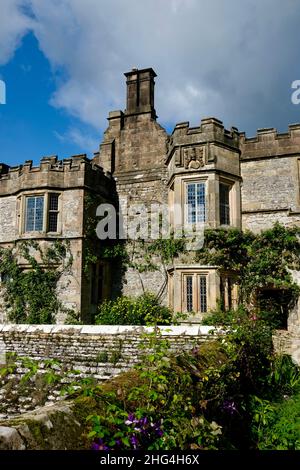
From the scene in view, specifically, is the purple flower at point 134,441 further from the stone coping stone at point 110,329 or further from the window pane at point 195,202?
the window pane at point 195,202

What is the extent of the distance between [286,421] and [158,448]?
5629mm

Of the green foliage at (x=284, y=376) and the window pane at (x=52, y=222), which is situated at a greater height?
the window pane at (x=52, y=222)

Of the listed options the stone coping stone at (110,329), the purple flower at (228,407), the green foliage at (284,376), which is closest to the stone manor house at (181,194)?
the green foliage at (284,376)

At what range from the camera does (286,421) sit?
804cm

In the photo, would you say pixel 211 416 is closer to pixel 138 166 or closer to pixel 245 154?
pixel 245 154

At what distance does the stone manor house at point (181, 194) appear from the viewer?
1557cm

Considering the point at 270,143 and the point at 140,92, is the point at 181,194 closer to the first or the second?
the point at 270,143

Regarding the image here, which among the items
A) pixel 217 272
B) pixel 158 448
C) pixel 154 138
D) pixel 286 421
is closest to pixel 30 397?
pixel 158 448

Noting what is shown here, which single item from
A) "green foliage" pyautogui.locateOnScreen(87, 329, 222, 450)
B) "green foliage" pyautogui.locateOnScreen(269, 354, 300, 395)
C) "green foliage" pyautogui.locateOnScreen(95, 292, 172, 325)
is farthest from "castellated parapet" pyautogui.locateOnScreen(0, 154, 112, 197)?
"green foliage" pyautogui.locateOnScreen(87, 329, 222, 450)

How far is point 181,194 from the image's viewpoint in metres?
16.2

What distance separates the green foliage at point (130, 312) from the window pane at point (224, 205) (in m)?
4.19

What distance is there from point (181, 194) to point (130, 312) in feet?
16.5

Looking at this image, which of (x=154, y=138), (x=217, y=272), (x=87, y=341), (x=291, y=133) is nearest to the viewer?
(x=87, y=341)

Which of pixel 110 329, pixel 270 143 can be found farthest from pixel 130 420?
pixel 270 143
